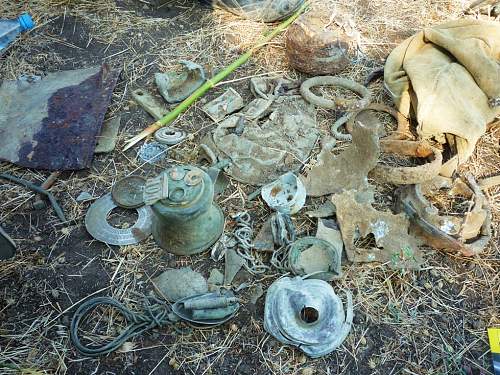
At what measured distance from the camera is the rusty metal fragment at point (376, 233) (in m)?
2.68

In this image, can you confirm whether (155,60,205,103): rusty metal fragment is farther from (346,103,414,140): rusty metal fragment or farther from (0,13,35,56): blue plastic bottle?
(0,13,35,56): blue plastic bottle

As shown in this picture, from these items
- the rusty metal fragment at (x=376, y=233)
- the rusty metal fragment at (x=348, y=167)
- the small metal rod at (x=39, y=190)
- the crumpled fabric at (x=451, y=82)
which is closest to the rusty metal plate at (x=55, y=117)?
the small metal rod at (x=39, y=190)

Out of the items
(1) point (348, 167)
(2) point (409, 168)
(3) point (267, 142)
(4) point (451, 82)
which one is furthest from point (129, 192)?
(4) point (451, 82)

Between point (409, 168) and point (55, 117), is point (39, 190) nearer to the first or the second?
point (55, 117)

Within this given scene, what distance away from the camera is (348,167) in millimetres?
3043

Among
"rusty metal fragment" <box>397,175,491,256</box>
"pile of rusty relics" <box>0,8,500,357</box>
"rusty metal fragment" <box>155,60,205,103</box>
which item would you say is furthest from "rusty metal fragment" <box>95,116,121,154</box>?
"rusty metal fragment" <box>397,175,491,256</box>

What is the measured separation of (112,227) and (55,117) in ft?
3.67

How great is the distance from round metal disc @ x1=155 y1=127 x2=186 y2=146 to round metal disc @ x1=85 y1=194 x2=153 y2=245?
0.61 meters

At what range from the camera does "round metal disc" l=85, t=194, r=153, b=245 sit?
2.75 meters

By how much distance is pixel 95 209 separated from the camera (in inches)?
114

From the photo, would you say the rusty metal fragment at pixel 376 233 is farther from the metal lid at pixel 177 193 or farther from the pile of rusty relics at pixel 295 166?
the metal lid at pixel 177 193

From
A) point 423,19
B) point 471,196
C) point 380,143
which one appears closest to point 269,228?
point 380,143

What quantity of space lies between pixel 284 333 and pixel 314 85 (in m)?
2.21

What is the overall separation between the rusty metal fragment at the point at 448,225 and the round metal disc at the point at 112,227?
1.70m
